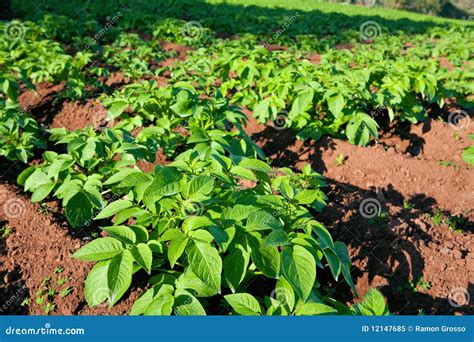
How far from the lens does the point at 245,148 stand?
2455 mm

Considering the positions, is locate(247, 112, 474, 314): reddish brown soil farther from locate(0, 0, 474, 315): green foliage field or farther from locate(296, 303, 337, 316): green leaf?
locate(296, 303, 337, 316): green leaf

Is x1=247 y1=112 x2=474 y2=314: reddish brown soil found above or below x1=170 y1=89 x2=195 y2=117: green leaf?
Answer: below

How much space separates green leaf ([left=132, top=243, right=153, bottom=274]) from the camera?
148cm

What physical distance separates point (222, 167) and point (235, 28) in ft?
27.7

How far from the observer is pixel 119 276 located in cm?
146

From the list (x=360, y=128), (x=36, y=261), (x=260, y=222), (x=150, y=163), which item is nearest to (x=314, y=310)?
(x=260, y=222)

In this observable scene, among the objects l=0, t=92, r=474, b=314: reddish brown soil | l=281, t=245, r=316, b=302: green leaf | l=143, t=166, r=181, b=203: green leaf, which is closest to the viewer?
l=281, t=245, r=316, b=302: green leaf

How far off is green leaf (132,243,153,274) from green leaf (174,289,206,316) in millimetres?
163

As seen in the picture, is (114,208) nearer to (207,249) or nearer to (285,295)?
(207,249)

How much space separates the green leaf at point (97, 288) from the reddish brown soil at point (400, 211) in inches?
52.3

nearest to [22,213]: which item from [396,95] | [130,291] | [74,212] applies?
[74,212]

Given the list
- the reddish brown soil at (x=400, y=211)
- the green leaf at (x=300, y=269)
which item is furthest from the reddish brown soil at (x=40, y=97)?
the green leaf at (x=300, y=269)

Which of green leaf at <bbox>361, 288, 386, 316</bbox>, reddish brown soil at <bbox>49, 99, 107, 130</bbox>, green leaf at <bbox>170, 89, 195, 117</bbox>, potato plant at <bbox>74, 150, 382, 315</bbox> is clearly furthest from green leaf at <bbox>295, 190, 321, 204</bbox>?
reddish brown soil at <bbox>49, 99, 107, 130</bbox>

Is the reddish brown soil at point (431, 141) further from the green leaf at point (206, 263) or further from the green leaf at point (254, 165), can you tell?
the green leaf at point (206, 263)
